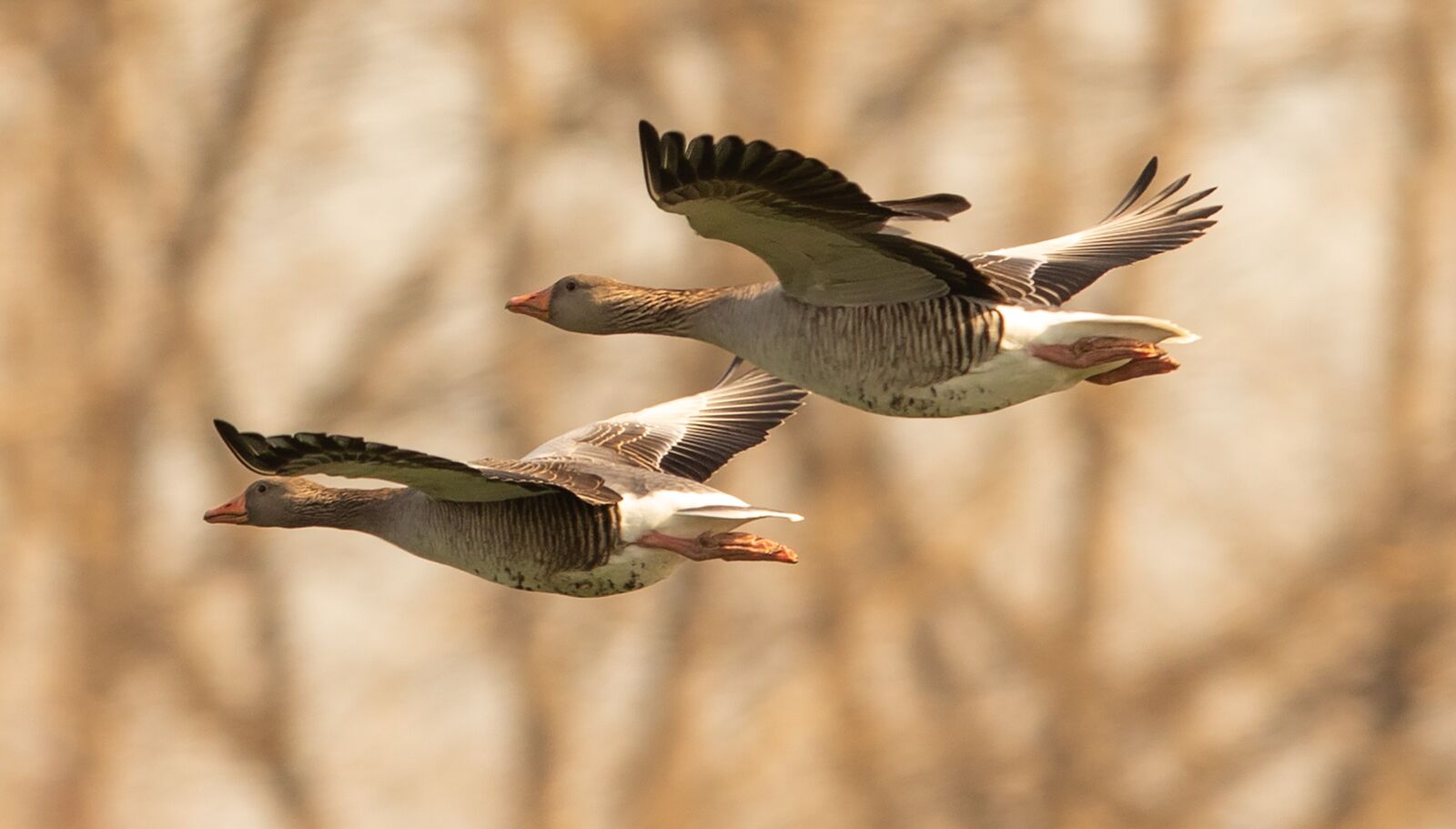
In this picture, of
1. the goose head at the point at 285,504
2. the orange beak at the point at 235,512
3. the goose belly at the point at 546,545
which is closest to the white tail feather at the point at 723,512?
Result: the goose belly at the point at 546,545

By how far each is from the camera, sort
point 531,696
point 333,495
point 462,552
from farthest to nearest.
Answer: point 531,696 → point 333,495 → point 462,552

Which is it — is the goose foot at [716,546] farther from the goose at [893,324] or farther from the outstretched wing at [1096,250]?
the outstretched wing at [1096,250]

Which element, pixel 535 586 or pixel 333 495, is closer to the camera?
pixel 535 586

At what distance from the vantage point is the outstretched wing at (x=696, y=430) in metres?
4.97

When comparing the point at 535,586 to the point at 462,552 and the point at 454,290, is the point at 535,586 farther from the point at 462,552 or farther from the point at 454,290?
the point at 454,290

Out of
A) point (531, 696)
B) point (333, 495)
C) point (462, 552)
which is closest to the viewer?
point (462, 552)

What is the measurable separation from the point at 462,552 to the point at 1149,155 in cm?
400

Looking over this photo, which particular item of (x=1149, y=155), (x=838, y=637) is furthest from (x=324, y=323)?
(x=1149, y=155)

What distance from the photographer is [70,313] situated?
8.00 metres

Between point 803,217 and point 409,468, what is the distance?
0.85 meters

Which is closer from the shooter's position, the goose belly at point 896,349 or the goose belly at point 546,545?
the goose belly at point 896,349

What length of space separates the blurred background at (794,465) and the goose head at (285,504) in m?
2.72

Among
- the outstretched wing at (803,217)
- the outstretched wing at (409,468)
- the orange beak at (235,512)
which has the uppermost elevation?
the outstretched wing at (803,217)

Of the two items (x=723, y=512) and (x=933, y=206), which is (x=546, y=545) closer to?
(x=723, y=512)
